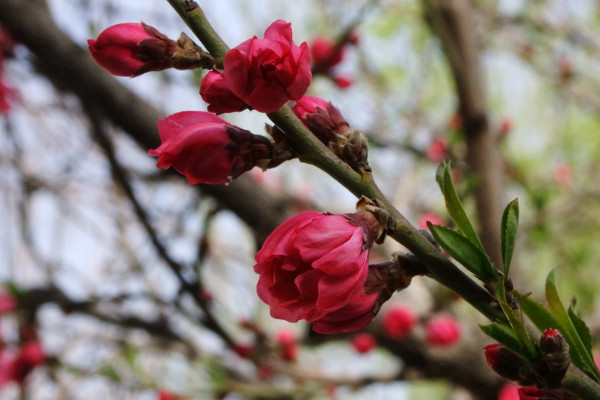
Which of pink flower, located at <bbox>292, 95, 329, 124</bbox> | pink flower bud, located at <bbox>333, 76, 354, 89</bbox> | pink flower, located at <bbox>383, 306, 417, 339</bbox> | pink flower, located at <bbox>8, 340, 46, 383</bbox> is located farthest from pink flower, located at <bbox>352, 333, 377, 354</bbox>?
pink flower, located at <bbox>292, 95, 329, 124</bbox>

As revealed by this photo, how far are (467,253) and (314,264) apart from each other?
14 cm

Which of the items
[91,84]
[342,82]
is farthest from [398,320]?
[91,84]

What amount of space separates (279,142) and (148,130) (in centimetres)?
126

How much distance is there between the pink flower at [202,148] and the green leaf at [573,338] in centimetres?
33

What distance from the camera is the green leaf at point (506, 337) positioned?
52 cm

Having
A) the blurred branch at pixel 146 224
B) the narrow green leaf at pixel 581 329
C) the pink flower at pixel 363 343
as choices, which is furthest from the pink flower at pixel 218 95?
the pink flower at pixel 363 343

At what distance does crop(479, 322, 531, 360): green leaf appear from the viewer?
20.6 inches

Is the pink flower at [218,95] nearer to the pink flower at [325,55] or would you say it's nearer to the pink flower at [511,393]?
the pink flower at [511,393]

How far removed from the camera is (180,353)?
2650mm

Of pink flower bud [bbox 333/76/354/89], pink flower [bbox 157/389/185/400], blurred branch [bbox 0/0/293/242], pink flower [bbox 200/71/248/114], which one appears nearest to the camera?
pink flower [bbox 200/71/248/114]

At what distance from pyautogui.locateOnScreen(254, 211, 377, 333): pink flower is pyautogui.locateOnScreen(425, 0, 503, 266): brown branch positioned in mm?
1747

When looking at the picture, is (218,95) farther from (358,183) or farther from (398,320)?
(398,320)

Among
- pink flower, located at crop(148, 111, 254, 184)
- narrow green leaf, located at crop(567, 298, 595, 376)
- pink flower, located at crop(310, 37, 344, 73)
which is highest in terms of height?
pink flower, located at crop(310, 37, 344, 73)

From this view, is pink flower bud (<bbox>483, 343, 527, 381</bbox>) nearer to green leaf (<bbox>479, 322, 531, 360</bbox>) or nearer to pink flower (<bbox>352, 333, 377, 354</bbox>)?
green leaf (<bbox>479, 322, 531, 360</bbox>)
